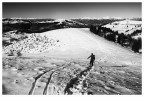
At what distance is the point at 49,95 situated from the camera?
8.47 m

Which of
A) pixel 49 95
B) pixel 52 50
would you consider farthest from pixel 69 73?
pixel 52 50

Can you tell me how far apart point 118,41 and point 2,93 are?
22034 millimetres

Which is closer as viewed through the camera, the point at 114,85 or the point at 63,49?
the point at 114,85

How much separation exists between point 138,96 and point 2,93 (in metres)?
6.93

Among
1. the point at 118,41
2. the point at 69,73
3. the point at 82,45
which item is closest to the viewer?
the point at 69,73

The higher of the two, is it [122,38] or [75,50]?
[122,38]

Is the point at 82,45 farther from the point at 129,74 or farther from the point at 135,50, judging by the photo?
the point at 129,74

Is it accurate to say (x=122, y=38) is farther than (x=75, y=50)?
Yes

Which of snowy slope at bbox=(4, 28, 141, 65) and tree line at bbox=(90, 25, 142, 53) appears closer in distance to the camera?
snowy slope at bbox=(4, 28, 141, 65)

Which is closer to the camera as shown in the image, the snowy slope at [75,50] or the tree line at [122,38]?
the snowy slope at [75,50]

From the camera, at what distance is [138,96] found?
32.5 feet

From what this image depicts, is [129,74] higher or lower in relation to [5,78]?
lower

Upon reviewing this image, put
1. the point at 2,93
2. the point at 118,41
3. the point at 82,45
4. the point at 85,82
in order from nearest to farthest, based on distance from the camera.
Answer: the point at 2,93 < the point at 85,82 < the point at 82,45 < the point at 118,41

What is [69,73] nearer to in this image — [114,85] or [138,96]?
[114,85]
